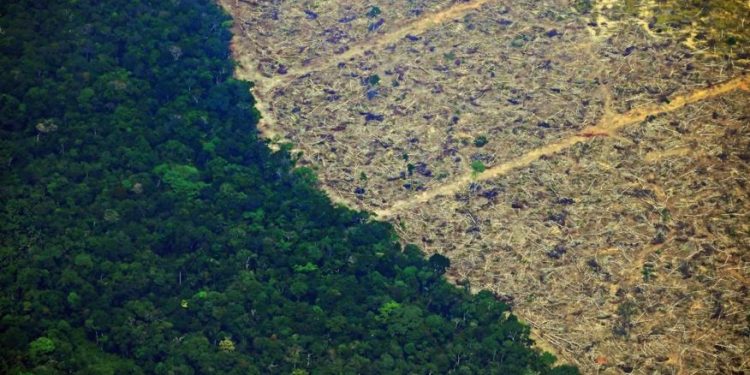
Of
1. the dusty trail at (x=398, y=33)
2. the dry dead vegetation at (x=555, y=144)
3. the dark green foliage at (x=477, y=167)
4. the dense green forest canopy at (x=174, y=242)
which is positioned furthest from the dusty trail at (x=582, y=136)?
the dusty trail at (x=398, y=33)

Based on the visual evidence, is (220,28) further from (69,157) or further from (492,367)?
(492,367)

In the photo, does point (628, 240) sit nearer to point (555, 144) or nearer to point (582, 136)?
point (582, 136)

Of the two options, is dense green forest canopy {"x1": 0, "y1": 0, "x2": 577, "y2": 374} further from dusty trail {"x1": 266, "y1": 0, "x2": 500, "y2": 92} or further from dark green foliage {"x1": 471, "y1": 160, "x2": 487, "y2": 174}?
dark green foliage {"x1": 471, "y1": 160, "x2": 487, "y2": 174}

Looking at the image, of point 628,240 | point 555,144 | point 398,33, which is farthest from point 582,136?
point 398,33

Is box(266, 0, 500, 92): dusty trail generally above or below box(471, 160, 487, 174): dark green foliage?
above

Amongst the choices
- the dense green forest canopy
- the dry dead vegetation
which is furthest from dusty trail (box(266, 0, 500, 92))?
the dense green forest canopy

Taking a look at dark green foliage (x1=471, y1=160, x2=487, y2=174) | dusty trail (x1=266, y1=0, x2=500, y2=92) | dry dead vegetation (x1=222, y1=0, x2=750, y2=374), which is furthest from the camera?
dusty trail (x1=266, y1=0, x2=500, y2=92)

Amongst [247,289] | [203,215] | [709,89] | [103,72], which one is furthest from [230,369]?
[709,89]
